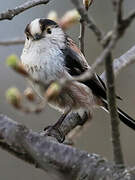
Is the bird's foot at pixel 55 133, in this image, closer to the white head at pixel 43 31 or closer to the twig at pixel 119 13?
the white head at pixel 43 31

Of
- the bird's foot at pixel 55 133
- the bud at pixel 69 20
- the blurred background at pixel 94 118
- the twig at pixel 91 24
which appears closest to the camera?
the twig at pixel 91 24

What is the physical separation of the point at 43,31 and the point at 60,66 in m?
0.24

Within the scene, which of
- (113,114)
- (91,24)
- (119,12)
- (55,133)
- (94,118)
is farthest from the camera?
(94,118)

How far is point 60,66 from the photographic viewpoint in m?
3.15

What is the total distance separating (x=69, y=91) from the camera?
3.17m

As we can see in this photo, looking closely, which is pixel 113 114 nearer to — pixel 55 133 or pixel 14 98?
pixel 14 98

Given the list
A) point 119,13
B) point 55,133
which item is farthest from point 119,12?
point 55,133

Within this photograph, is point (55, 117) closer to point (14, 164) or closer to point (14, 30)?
point (14, 164)

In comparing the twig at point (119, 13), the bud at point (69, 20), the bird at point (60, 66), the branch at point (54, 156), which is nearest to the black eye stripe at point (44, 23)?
the bird at point (60, 66)

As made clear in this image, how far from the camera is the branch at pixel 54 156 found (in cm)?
167

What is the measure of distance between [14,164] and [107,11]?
2.30 meters

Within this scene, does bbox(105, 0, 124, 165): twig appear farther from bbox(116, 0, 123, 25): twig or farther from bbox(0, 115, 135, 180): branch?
bbox(116, 0, 123, 25): twig

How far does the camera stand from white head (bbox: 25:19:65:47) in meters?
3.09

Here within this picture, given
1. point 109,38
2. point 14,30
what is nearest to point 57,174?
point 109,38
